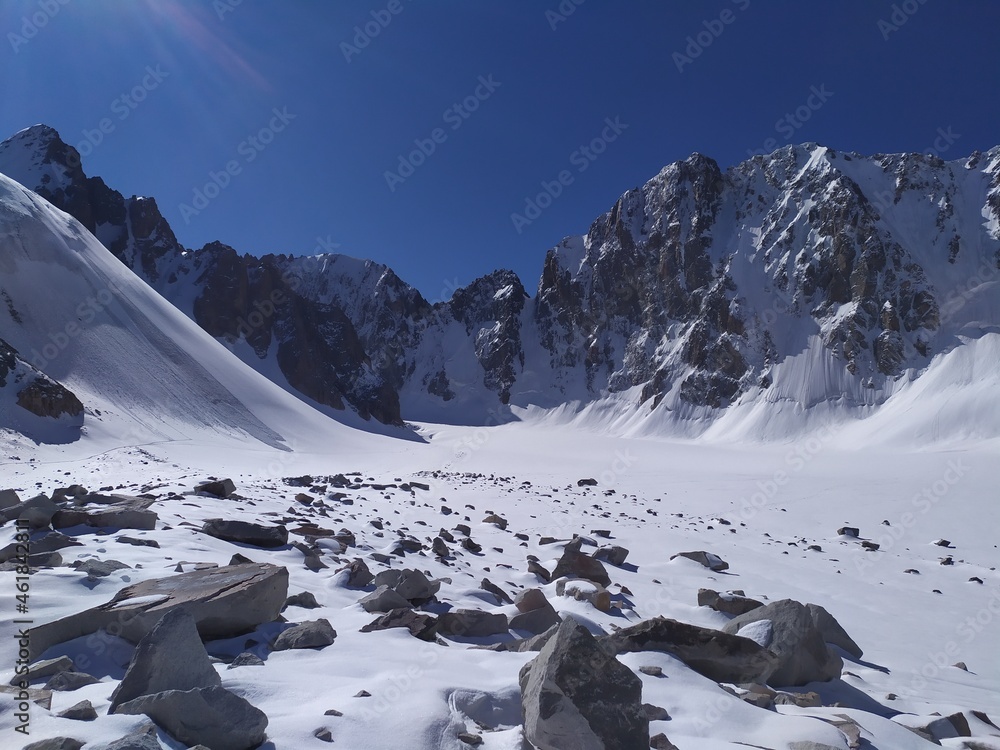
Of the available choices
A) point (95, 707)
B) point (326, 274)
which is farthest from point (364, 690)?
point (326, 274)

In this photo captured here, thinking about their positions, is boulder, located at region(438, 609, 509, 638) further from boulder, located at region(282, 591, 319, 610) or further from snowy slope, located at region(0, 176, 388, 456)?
snowy slope, located at region(0, 176, 388, 456)

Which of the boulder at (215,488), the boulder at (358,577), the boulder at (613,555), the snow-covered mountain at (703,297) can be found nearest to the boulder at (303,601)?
the boulder at (358,577)

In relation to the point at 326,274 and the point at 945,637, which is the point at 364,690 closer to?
the point at 945,637

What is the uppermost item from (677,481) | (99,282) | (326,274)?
(326,274)

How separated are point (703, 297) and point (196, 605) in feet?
313

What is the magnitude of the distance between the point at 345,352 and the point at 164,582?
105 meters

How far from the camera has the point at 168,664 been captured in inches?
149

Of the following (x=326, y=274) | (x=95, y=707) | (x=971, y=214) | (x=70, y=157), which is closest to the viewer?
(x=95, y=707)

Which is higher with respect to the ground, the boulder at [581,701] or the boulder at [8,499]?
the boulder at [581,701]

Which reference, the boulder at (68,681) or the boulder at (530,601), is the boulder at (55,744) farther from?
the boulder at (530,601)

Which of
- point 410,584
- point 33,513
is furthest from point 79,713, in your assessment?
point 33,513

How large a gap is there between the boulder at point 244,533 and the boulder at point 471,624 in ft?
12.5

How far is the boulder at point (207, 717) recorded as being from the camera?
327 centimetres

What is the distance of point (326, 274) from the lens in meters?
163
